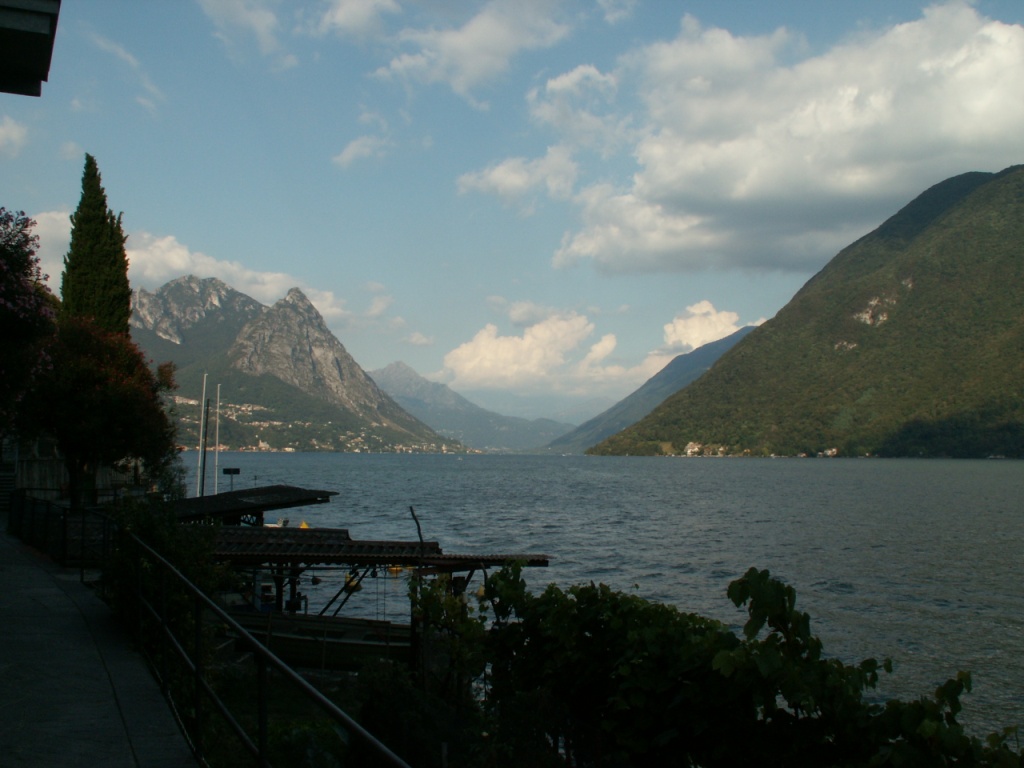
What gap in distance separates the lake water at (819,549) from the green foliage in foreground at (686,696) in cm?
1008

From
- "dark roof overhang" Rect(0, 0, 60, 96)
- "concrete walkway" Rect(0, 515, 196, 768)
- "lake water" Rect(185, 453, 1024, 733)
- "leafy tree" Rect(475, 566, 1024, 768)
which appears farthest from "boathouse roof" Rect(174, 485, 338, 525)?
"leafy tree" Rect(475, 566, 1024, 768)

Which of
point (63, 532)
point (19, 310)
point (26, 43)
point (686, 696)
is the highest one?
point (26, 43)

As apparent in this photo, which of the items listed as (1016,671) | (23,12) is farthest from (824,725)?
(1016,671)

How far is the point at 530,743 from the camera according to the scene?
6414 millimetres

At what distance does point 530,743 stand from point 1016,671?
20.1 metres

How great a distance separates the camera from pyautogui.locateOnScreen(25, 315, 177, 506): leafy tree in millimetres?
29047

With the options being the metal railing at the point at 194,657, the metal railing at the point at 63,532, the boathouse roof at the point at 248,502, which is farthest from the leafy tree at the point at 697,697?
the boathouse roof at the point at 248,502

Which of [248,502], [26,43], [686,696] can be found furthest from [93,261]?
[686,696]

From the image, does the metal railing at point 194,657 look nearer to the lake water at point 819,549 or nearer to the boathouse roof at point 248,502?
the boathouse roof at point 248,502

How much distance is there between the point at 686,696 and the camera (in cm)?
570

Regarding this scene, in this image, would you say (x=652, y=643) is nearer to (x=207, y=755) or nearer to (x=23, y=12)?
(x=207, y=755)

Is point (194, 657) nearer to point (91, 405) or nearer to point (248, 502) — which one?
point (248, 502)

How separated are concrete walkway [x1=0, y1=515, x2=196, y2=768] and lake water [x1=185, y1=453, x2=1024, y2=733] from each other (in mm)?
10285

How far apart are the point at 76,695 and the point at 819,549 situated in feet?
142
